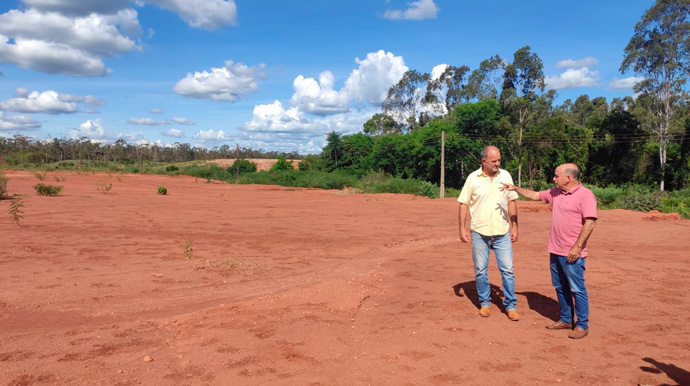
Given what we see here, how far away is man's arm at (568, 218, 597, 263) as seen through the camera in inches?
164

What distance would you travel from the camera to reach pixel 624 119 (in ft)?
112

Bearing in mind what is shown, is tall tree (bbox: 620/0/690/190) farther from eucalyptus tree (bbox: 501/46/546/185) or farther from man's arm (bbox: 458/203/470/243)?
man's arm (bbox: 458/203/470/243)

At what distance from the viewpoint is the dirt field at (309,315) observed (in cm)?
369

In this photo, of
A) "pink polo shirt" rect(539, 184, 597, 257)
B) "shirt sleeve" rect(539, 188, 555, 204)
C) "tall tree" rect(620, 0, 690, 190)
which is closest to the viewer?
"pink polo shirt" rect(539, 184, 597, 257)

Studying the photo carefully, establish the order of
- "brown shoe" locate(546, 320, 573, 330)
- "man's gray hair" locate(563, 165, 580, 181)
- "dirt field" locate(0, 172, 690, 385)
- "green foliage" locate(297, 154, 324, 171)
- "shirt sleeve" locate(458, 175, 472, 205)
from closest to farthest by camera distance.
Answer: "dirt field" locate(0, 172, 690, 385)
"man's gray hair" locate(563, 165, 580, 181)
"brown shoe" locate(546, 320, 573, 330)
"shirt sleeve" locate(458, 175, 472, 205)
"green foliage" locate(297, 154, 324, 171)

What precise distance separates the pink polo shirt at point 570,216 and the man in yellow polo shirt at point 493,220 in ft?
1.39

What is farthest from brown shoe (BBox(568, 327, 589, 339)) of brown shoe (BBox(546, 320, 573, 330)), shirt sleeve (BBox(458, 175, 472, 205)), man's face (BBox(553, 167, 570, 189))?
shirt sleeve (BBox(458, 175, 472, 205))

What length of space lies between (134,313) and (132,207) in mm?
12471

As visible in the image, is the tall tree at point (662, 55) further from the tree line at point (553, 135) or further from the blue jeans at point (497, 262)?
the blue jeans at point (497, 262)

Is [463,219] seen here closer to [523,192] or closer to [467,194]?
[467,194]

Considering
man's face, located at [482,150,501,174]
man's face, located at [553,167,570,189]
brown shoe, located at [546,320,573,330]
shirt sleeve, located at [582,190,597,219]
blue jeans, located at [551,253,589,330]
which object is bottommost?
brown shoe, located at [546,320,573,330]

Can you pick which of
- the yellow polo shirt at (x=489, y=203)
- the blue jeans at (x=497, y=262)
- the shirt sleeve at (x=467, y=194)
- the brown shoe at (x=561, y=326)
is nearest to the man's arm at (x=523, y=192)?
the yellow polo shirt at (x=489, y=203)

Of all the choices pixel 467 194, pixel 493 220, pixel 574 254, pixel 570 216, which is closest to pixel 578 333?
pixel 574 254

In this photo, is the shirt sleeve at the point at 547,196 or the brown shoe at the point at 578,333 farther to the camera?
the shirt sleeve at the point at 547,196
